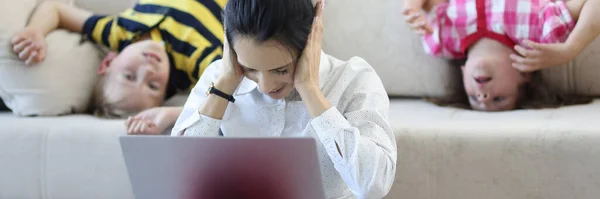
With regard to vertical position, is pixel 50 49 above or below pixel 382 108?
below

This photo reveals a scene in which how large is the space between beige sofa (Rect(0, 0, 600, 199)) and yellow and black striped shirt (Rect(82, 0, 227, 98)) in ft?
0.33

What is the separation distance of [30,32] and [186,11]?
418 millimetres

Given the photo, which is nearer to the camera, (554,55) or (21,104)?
(554,55)

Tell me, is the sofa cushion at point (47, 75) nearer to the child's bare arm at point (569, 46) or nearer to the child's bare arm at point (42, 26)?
the child's bare arm at point (42, 26)

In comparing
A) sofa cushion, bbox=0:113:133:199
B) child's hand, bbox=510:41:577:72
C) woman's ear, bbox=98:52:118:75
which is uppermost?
child's hand, bbox=510:41:577:72

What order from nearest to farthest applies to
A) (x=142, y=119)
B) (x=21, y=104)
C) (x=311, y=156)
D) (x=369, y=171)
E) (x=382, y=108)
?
(x=311, y=156), (x=369, y=171), (x=382, y=108), (x=142, y=119), (x=21, y=104)

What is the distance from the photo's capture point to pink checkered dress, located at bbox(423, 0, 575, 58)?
193 cm

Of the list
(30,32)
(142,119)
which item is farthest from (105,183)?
(30,32)

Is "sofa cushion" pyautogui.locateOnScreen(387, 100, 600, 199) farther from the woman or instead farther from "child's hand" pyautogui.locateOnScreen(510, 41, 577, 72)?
the woman

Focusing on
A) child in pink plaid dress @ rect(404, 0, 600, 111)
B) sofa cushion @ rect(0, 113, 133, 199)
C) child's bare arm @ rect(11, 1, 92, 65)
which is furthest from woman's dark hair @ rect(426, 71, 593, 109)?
child's bare arm @ rect(11, 1, 92, 65)

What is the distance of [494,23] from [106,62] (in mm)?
1048

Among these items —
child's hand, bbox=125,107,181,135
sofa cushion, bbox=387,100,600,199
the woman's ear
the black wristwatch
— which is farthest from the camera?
the woman's ear

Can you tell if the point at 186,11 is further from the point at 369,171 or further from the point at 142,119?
the point at 369,171

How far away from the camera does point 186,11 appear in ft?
6.89
